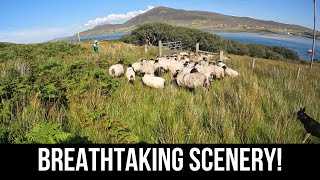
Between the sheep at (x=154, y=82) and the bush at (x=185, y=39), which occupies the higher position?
the bush at (x=185, y=39)

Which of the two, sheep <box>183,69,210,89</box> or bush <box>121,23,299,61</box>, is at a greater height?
bush <box>121,23,299,61</box>

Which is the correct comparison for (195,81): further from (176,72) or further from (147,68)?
(147,68)

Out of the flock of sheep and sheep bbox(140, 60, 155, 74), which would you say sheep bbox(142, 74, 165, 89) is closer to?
the flock of sheep

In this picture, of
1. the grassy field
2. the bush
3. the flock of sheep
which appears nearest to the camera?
the grassy field

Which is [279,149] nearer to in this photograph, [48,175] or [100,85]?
[48,175]

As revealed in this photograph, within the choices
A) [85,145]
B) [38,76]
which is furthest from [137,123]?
[38,76]

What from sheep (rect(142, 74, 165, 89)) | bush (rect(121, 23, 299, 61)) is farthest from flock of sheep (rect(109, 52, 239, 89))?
bush (rect(121, 23, 299, 61))

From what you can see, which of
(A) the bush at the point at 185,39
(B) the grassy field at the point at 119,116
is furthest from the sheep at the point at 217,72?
(A) the bush at the point at 185,39

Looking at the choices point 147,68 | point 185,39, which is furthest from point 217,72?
point 185,39

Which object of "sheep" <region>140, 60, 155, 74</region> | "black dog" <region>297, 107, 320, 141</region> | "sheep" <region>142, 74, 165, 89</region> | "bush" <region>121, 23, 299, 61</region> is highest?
"bush" <region>121, 23, 299, 61</region>

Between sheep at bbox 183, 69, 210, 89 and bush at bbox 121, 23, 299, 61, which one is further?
Answer: bush at bbox 121, 23, 299, 61

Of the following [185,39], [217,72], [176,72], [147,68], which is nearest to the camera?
[176,72]

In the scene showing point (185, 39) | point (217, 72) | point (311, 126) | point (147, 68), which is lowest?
point (311, 126)

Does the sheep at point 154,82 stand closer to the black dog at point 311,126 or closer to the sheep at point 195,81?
the sheep at point 195,81
